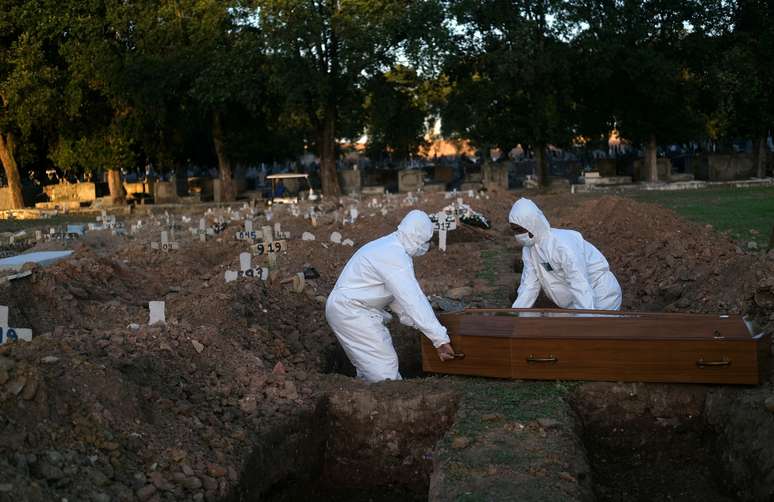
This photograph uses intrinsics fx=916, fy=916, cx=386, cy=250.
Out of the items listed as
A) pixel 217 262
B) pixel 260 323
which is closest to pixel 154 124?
pixel 217 262

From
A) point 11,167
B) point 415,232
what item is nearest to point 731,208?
point 415,232

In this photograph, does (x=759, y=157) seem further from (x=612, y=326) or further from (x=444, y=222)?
(x=612, y=326)

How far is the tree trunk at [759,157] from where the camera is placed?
36.5 metres

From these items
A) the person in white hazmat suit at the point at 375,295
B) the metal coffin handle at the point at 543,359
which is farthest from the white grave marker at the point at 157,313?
the metal coffin handle at the point at 543,359

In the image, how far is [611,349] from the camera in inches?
248

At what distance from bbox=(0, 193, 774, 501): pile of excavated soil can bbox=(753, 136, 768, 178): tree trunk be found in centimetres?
2411

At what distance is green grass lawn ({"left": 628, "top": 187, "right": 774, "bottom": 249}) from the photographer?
15320mm

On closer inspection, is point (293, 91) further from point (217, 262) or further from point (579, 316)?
point (579, 316)

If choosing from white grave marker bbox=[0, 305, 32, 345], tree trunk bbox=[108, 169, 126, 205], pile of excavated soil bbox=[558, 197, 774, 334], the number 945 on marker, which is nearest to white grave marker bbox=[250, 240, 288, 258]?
the number 945 on marker

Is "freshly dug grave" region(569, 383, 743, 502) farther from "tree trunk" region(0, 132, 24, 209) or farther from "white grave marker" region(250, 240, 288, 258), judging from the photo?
"tree trunk" region(0, 132, 24, 209)

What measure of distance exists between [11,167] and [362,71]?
14596mm

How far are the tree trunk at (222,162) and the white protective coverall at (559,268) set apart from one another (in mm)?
28059

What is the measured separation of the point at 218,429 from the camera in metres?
5.79

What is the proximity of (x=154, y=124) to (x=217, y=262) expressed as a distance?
72.3ft
